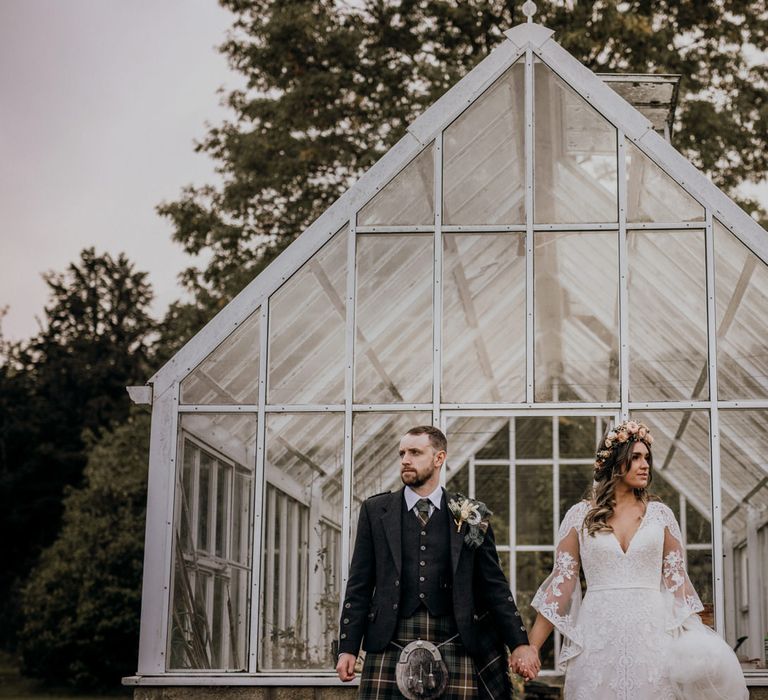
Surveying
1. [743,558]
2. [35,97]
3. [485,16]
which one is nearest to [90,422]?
[35,97]

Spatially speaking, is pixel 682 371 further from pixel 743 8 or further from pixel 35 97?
pixel 35 97

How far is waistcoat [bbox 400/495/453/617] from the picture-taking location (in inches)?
195

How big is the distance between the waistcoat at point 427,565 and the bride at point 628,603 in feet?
1.38

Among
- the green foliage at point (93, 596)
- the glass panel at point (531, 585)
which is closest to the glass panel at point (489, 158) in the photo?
the glass panel at point (531, 585)

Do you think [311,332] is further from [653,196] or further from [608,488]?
[608,488]

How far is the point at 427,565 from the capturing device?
16.3ft

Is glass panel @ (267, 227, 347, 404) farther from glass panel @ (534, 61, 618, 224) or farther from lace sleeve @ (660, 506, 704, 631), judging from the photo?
lace sleeve @ (660, 506, 704, 631)

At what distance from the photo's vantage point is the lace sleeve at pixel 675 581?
196 inches

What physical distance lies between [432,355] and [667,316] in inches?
55.9

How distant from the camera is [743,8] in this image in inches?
607

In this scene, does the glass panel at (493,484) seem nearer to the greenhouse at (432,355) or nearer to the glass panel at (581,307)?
the glass panel at (581,307)

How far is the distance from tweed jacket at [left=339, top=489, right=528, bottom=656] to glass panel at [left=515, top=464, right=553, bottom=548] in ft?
31.5

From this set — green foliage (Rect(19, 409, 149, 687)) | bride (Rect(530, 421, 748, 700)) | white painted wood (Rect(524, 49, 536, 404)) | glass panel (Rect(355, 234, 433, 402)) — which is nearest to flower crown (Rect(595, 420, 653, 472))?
bride (Rect(530, 421, 748, 700))

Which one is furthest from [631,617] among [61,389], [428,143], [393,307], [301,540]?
[61,389]
